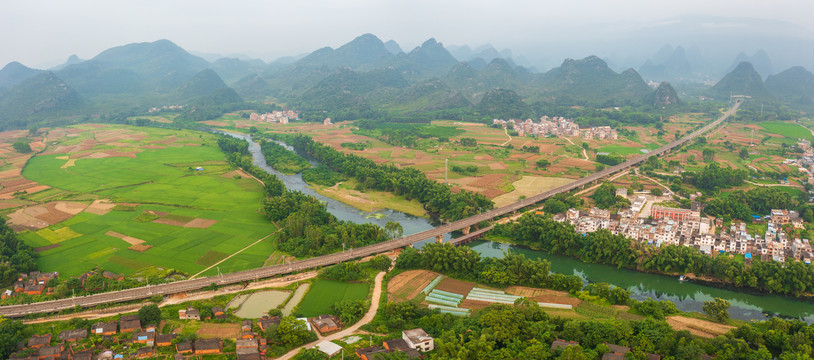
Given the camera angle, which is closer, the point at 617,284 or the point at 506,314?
the point at 506,314

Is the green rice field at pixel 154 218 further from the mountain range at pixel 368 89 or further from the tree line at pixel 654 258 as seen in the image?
the mountain range at pixel 368 89

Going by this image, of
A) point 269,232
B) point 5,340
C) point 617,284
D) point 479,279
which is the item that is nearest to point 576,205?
point 617,284

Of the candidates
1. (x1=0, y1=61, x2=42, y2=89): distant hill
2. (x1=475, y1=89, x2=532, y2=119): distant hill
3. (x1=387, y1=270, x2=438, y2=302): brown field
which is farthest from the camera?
(x1=0, y1=61, x2=42, y2=89): distant hill

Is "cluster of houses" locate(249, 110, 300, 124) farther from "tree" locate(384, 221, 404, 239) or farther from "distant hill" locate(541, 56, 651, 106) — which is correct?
"tree" locate(384, 221, 404, 239)

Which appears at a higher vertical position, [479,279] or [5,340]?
[5,340]

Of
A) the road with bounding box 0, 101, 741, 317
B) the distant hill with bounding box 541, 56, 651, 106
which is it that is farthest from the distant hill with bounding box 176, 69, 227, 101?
the road with bounding box 0, 101, 741, 317

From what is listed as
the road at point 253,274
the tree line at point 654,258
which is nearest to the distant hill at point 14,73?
the road at point 253,274

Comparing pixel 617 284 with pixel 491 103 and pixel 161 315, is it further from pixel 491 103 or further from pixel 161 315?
pixel 491 103
